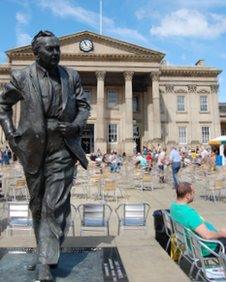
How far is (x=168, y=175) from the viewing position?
22.8 meters

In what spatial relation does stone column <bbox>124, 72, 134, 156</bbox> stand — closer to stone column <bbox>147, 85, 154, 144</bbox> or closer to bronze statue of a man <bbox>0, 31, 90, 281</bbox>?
stone column <bbox>147, 85, 154, 144</bbox>

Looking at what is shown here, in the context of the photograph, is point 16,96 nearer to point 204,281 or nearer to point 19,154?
point 19,154

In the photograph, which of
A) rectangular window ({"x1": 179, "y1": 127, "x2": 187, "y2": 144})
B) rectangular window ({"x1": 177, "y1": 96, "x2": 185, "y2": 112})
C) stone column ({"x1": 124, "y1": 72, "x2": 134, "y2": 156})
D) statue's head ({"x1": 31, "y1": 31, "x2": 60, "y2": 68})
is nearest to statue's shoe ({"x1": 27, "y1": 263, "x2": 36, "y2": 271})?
statue's head ({"x1": 31, "y1": 31, "x2": 60, "y2": 68})

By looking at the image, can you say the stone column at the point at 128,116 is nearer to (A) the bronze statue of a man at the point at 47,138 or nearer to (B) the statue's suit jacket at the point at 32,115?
(B) the statue's suit jacket at the point at 32,115

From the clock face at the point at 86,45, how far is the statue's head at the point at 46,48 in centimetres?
4781

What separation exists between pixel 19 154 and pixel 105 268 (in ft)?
5.21

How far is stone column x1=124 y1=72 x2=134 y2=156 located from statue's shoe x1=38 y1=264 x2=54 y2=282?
43931mm

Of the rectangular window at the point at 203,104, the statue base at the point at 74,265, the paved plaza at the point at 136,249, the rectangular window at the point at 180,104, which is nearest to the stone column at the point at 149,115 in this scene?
the rectangular window at the point at 180,104

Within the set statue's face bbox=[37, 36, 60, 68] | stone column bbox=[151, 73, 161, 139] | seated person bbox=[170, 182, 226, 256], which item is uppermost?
stone column bbox=[151, 73, 161, 139]

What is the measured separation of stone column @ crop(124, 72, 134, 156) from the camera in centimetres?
4866

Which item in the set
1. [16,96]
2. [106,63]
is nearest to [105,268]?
[16,96]

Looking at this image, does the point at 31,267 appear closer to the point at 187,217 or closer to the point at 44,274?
the point at 44,274

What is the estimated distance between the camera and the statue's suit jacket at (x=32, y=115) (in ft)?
13.8

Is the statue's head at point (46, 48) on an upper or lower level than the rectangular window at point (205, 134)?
lower
